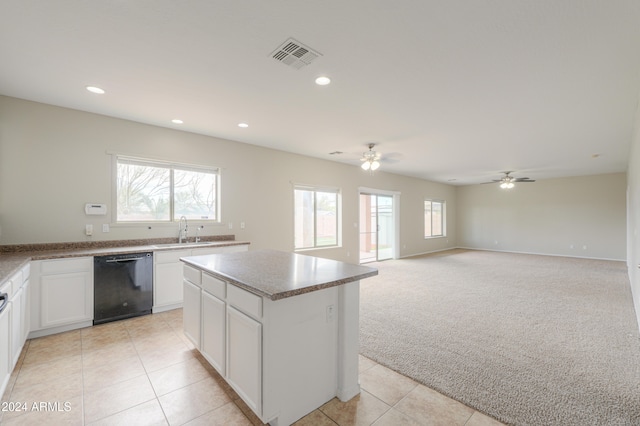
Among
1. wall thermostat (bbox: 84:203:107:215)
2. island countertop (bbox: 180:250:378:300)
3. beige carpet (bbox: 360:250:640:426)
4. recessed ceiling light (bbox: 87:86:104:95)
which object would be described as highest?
recessed ceiling light (bbox: 87:86:104:95)

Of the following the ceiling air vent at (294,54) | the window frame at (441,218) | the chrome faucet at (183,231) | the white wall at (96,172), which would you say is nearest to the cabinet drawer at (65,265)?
the white wall at (96,172)

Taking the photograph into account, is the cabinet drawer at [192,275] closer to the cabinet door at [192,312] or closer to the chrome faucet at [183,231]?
the cabinet door at [192,312]

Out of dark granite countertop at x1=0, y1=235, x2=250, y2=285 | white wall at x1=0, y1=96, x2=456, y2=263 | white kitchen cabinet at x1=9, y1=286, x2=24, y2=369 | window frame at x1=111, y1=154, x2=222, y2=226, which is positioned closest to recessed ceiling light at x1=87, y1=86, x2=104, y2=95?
white wall at x1=0, y1=96, x2=456, y2=263

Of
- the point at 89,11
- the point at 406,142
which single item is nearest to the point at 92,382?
the point at 89,11

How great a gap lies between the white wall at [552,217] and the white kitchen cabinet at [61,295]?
11.8 metres

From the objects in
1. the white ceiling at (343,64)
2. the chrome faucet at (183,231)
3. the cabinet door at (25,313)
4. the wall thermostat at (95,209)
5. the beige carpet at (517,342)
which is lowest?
the beige carpet at (517,342)

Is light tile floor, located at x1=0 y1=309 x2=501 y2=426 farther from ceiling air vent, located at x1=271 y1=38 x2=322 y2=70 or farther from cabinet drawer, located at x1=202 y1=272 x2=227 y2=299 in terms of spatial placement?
ceiling air vent, located at x1=271 y1=38 x2=322 y2=70

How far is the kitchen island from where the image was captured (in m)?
1.68

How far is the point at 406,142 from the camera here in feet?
16.3

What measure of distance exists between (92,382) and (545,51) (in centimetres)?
457

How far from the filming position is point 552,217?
9219 mm

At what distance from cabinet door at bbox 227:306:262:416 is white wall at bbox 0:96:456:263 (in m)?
2.96

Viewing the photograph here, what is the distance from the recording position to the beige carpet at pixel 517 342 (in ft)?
6.54

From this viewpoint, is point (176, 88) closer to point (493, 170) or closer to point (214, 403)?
point (214, 403)
